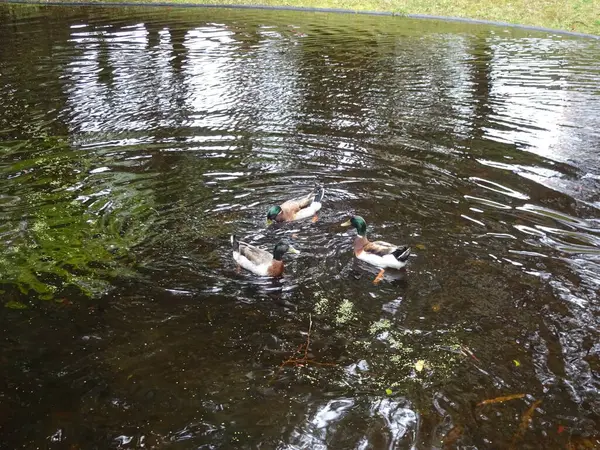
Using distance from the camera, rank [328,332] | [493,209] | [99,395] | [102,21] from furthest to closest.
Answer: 1. [102,21]
2. [493,209]
3. [328,332]
4. [99,395]

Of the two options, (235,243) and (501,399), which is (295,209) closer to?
(235,243)

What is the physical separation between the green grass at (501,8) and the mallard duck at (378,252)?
77.7 feet

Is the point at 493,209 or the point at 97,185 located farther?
the point at 97,185

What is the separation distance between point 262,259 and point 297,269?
0.53 metres

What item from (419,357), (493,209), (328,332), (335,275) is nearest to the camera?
(419,357)

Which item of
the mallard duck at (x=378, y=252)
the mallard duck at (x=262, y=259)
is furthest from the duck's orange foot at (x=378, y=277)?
the mallard duck at (x=262, y=259)

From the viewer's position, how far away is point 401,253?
6.42 metres

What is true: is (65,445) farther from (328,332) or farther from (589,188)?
(589,188)

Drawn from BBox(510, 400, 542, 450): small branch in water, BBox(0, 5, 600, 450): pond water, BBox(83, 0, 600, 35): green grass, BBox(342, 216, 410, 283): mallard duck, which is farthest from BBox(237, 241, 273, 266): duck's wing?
BBox(83, 0, 600, 35): green grass

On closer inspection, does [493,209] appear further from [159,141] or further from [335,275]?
[159,141]

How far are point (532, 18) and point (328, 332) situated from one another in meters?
27.3

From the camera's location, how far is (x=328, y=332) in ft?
18.4

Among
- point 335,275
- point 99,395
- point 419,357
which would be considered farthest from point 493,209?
point 99,395

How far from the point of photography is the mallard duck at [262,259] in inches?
254
